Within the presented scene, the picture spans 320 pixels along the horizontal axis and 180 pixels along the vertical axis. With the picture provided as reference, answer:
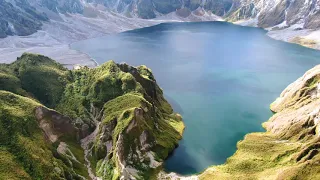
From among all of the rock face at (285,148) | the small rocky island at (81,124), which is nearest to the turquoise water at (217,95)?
the rock face at (285,148)

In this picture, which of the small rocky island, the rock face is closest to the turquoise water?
the rock face

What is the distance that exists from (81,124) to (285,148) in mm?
55878

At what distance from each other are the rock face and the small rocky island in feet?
64.0

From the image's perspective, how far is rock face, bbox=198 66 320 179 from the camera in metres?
73.0

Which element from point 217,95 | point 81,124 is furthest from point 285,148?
point 81,124

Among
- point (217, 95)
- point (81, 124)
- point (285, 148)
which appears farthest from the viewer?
point (217, 95)

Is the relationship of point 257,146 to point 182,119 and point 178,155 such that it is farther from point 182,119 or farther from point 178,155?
point 182,119

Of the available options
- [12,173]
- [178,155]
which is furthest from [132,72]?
[12,173]

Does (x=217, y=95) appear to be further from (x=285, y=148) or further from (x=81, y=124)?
(x=81, y=124)

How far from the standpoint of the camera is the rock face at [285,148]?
2874 inches

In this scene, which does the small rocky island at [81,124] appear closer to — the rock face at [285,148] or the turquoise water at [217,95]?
the turquoise water at [217,95]

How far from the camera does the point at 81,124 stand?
9525 cm

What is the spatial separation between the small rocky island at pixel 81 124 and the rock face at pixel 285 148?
768 inches

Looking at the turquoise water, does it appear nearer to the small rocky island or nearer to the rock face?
the rock face
